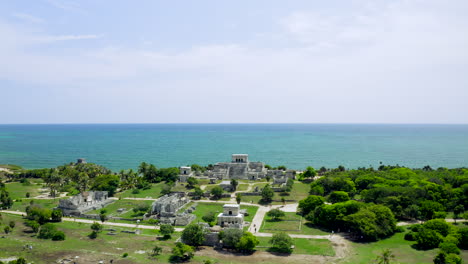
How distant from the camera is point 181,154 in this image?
187 m

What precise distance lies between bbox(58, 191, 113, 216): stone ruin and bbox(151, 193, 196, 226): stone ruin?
16.4 meters

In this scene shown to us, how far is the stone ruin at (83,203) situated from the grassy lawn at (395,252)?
58.7 meters

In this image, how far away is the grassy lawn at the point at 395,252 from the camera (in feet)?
159

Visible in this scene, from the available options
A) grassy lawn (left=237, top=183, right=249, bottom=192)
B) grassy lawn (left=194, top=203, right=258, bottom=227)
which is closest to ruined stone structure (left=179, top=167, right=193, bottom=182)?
grassy lawn (left=237, top=183, right=249, bottom=192)

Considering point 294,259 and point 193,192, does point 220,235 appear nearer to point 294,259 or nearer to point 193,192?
point 294,259

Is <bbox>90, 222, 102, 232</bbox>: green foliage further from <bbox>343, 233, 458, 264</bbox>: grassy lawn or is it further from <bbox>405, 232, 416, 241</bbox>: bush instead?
<bbox>405, 232, 416, 241</bbox>: bush

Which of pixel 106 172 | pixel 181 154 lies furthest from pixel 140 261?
pixel 181 154

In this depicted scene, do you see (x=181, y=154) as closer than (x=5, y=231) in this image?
No

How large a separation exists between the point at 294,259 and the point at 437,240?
81.5 feet

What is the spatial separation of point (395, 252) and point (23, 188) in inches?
4052

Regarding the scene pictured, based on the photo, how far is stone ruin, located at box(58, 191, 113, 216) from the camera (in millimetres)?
72062

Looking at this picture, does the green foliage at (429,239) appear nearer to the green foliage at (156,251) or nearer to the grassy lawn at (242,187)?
the green foliage at (156,251)

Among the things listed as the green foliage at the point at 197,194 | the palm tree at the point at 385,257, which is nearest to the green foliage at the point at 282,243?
the palm tree at the point at 385,257

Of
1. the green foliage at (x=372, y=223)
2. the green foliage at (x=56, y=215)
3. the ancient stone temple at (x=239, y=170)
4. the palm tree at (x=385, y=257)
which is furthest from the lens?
the ancient stone temple at (x=239, y=170)
